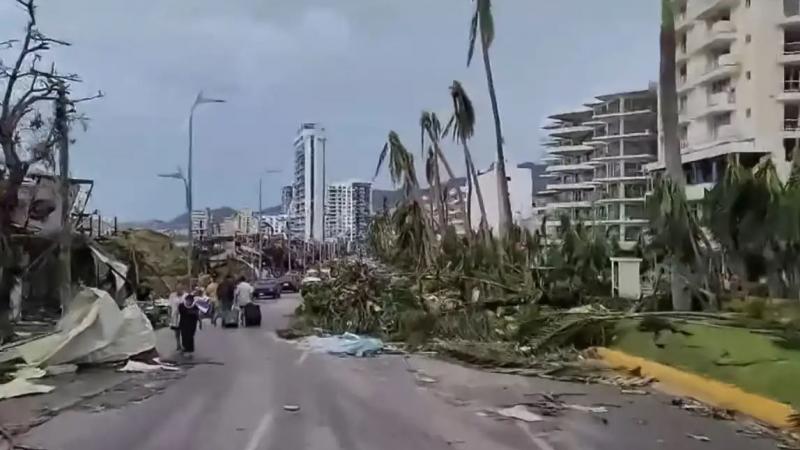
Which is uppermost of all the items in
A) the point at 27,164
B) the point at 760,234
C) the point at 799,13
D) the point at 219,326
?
the point at 799,13

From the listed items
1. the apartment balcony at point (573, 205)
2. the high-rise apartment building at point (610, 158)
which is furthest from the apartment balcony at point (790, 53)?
the apartment balcony at point (573, 205)

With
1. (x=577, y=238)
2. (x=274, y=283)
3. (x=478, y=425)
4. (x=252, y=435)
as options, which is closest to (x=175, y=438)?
(x=252, y=435)

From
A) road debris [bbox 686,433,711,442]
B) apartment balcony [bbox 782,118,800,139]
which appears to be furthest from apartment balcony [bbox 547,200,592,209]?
road debris [bbox 686,433,711,442]

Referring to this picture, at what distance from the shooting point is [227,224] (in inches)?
5714

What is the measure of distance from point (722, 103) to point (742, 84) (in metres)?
1.80

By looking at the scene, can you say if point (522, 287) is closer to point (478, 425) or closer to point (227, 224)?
point (478, 425)

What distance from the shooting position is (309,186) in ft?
453

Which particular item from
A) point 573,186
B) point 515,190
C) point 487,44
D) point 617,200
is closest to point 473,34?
point 487,44

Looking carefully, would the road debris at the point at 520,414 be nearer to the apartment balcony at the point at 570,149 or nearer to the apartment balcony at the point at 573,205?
the apartment balcony at the point at 573,205

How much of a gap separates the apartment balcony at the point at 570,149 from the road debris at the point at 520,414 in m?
97.4

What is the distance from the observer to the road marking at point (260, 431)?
1137cm

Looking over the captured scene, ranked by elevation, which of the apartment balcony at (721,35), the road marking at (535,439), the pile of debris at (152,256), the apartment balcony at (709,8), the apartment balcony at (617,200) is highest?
the apartment balcony at (709,8)

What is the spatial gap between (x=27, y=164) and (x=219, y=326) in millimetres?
8178

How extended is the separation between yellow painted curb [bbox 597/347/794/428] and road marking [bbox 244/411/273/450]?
6350 mm
